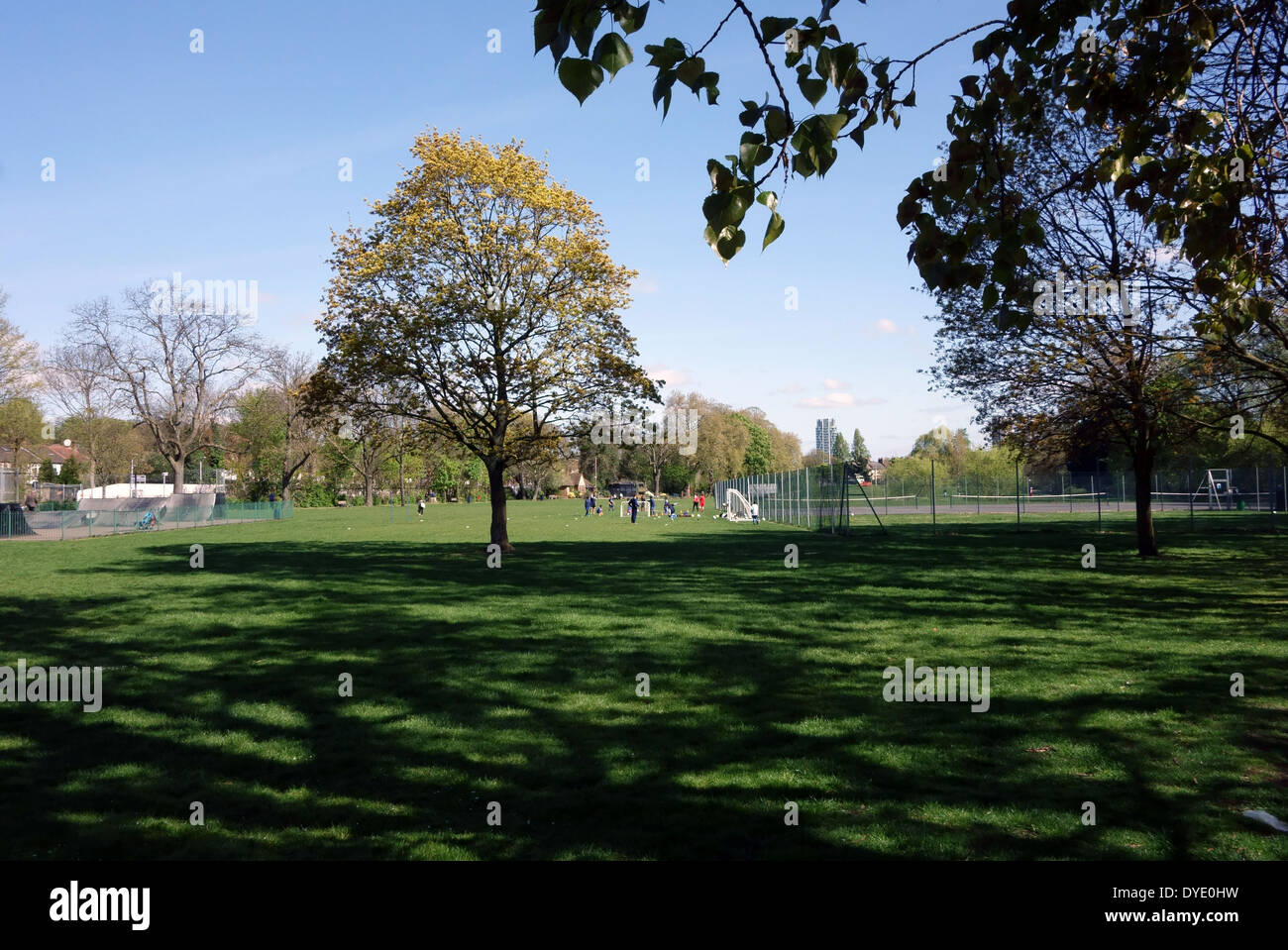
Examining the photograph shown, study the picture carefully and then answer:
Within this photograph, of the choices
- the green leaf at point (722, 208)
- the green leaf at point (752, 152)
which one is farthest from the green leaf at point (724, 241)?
the green leaf at point (752, 152)

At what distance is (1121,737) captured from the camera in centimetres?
721

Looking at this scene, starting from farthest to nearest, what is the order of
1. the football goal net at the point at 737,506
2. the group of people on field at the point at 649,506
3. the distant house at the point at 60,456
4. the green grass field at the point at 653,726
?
the distant house at the point at 60,456, the football goal net at the point at 737,506, the group of people on field at the point at 649,506, the green grass field at the point at 653,726

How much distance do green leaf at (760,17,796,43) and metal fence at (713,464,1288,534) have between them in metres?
28.8

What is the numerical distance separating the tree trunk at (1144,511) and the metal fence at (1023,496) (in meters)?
9.90

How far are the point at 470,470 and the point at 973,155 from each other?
4493 inches

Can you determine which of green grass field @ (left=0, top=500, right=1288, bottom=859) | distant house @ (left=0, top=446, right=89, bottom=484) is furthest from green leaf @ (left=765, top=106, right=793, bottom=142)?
distant house @ (left=0, top=446, right=89, bottom=484)

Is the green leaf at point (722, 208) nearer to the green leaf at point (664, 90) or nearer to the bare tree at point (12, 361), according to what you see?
the green leaf at point (664, 90)

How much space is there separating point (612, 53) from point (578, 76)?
0.19 meters

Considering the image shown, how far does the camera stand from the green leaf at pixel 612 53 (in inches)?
146

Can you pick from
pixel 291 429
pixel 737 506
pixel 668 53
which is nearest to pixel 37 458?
pixel 291 429

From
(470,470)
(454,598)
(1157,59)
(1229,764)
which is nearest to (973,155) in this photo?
(1157,59)

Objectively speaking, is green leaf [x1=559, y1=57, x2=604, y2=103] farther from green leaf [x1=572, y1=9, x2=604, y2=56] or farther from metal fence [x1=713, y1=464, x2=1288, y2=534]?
metal fence [x1=713, y1=464, x2=1288, y2=534]

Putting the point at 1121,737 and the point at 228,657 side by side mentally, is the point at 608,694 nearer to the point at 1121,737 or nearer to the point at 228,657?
the point at 1121,737

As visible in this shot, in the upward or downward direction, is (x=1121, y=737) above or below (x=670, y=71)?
below
